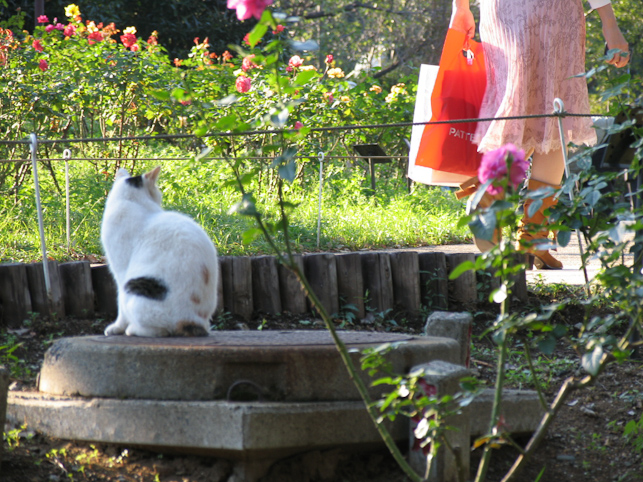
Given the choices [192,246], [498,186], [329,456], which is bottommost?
[329,456]

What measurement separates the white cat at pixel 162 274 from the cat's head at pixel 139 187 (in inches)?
5.1

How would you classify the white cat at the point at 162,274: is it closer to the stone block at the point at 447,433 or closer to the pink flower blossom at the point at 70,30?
the stone block at the point at 447,433

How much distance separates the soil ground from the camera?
2.26 meters

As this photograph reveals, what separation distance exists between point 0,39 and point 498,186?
19.8 ft

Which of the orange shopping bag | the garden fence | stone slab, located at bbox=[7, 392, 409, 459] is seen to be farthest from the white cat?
the orange shopping bag

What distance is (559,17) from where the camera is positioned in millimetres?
4309

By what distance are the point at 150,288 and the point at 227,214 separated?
2.16m

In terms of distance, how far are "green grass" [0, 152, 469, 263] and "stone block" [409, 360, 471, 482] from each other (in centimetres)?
228

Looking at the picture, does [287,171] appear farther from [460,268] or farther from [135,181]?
[135,181]

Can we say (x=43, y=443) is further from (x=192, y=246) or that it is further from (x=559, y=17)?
(x=559, y=17)

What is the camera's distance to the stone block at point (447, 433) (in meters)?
2.17

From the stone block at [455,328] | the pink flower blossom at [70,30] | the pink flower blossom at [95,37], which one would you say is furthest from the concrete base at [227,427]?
the pink flower blossom at [70,30]

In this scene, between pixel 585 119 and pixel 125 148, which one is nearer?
pixel 585 119

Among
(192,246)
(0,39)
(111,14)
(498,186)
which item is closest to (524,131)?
(192,246)
